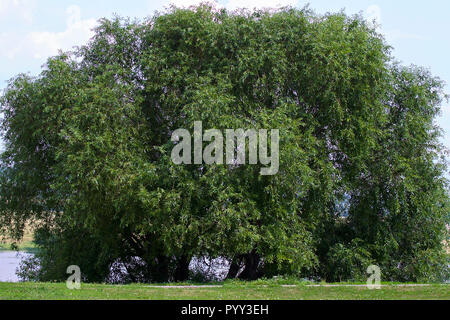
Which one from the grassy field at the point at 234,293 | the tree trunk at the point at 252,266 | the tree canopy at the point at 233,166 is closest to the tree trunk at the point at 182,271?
the tree canopy at the point at 233,166

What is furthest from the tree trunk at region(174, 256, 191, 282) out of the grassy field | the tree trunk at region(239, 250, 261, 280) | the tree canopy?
the grassy field

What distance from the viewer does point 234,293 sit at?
12117 millimetres

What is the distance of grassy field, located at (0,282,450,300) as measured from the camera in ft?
36.3

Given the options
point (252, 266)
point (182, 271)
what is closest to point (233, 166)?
point (252, 266)

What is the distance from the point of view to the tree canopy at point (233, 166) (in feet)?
55.9

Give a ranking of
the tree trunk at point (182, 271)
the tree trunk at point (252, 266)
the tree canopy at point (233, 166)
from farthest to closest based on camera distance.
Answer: the tree trunk at point (182, 271) < the tree trunk at point (252, 266) < the tree canopy at point (233, 166)

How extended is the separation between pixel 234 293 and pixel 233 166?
6.11m

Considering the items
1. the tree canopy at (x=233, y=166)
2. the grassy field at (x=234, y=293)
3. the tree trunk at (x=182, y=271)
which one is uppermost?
the tree canopy at (x=233, y=166)

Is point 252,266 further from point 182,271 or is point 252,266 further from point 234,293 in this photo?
point 234,293

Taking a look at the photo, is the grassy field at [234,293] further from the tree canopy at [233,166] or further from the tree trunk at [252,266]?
the tree trunk at [252,266]

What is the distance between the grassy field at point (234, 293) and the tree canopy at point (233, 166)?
153 inches

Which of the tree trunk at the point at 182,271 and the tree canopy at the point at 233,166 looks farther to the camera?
the tree trunk at the point at 182,271

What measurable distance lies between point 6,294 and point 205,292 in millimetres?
4607

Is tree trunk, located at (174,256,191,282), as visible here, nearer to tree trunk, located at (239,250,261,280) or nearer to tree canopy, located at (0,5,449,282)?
tree canopy, located at (0,5,449,282)
